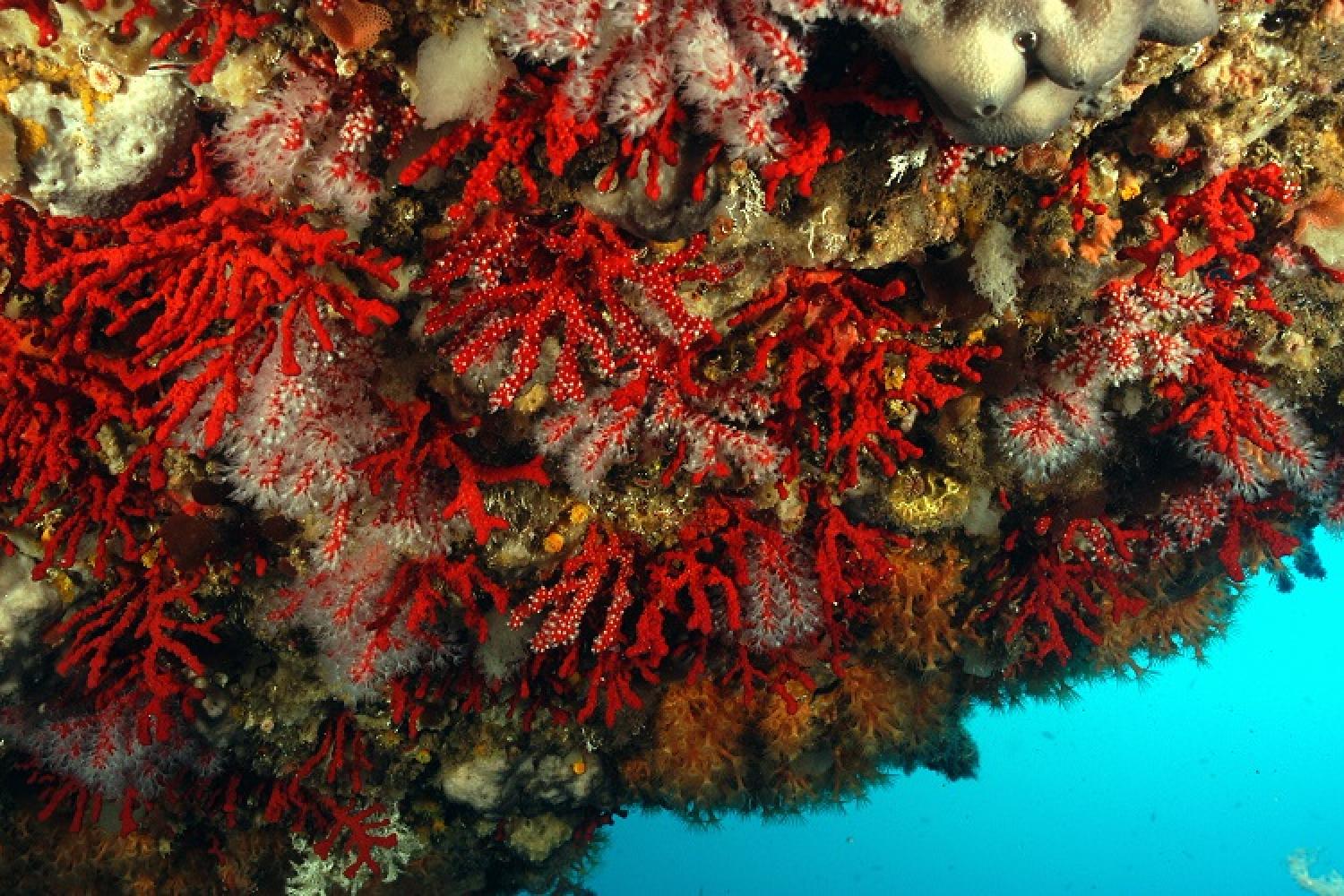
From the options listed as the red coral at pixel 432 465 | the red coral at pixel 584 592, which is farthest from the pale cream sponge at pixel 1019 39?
the red coral at pixel 584 592

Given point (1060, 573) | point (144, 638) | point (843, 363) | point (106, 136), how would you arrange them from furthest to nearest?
point (1060, 573), point (144, 638), point (843, 363), point (106, 136)

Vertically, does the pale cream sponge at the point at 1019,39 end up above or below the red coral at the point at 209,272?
above

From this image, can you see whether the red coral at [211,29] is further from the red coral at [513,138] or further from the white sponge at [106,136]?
the red coral at [513,138]

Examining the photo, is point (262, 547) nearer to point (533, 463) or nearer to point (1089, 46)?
point (533, 463)

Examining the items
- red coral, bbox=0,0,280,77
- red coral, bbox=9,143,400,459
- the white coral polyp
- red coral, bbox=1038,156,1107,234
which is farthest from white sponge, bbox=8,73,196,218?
red coral, bbox=1038,156,1107,234

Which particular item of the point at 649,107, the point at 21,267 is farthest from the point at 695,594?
the point at 21,267

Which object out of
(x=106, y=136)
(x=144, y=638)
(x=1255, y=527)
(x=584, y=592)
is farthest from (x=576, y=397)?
(x=1255, y=527)

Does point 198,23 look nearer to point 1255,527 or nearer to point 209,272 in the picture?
point 209,272
